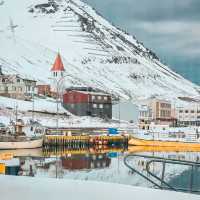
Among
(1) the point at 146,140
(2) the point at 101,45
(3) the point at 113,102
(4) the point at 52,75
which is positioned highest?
(2) the point at 101,45

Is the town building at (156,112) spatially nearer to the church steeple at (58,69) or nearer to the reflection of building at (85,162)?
the reflection of building at (85,162)

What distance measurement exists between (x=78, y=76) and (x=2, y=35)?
32.0 m

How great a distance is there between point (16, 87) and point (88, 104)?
31.8ft

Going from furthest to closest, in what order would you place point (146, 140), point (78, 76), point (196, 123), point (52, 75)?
point (78, 76)
point (52, 75)
point (196, 123)
point (146, 140)

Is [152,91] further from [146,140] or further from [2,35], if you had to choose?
[146,140]

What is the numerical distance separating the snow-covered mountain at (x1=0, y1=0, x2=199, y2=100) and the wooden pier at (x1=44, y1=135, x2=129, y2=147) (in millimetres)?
54772

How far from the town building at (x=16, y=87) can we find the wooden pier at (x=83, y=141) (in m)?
22.2

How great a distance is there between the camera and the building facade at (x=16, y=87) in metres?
54.8

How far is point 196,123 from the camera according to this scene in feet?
195

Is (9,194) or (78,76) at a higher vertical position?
(78,76)

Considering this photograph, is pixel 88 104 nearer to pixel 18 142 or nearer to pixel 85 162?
pixel 18 142

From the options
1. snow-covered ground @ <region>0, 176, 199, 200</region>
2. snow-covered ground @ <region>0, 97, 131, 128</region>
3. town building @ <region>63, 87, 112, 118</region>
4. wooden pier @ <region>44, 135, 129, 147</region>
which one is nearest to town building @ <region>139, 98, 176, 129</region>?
town building @ <region>63, 87, 112, 118</region>

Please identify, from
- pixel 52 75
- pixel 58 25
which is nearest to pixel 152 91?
pixel 52 75

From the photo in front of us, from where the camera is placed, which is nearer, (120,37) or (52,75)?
(52,75)
